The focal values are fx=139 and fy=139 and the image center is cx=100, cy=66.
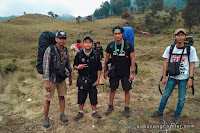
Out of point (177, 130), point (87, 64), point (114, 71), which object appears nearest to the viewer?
point (177, 130)

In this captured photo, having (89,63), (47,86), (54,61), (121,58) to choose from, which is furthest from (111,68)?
(47,86)

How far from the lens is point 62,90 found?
3.46 m

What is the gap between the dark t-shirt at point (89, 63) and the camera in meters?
3.35

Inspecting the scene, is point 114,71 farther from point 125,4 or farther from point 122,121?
point 125,4

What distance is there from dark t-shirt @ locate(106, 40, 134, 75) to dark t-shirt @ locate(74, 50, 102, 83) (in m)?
0.45

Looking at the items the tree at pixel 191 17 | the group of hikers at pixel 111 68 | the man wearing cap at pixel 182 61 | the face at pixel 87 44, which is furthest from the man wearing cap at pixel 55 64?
the tree at pixel 191 17

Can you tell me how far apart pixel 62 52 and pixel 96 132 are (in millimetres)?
2002

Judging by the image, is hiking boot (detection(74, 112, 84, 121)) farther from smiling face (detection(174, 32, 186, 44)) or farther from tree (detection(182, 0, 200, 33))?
tree (detection(182, 0, 200, 33))

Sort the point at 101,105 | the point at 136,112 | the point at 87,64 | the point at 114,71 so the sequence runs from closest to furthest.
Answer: the point at 87,64 < the point at 114,71 < the point at 136,112 < the point at 101,105

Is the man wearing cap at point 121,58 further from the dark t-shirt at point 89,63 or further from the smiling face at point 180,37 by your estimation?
the smiling face at point 180,37

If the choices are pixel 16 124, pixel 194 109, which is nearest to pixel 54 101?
pixel 16 124

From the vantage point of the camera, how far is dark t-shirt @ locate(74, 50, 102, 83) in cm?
335

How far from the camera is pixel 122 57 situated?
11.5 feet

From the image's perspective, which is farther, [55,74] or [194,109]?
[194,109]
